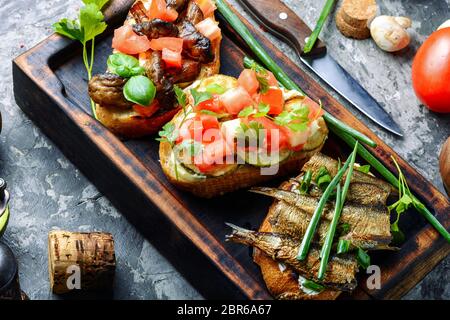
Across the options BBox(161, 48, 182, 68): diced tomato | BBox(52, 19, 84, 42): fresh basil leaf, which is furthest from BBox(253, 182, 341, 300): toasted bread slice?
BBox(52, 19, 84, 42): fresh basil leaf

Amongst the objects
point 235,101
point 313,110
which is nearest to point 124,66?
point 235,101

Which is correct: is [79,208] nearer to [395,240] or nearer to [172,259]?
[172,259]

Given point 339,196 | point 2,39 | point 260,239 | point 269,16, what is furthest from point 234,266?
point 2,39

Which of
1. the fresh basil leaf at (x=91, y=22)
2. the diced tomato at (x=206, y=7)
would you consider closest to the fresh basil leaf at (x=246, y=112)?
the diced tomato at (x=206, y=7)

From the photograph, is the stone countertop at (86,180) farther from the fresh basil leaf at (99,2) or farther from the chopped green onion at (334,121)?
the fresh basil leaf at (99,2)

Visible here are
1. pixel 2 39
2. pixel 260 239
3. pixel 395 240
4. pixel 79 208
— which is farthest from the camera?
pixel 2 39

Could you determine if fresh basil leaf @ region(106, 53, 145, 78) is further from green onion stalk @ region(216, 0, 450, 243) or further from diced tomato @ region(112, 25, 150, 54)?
green onion stalk @ region(216, 0, 450, 243)
